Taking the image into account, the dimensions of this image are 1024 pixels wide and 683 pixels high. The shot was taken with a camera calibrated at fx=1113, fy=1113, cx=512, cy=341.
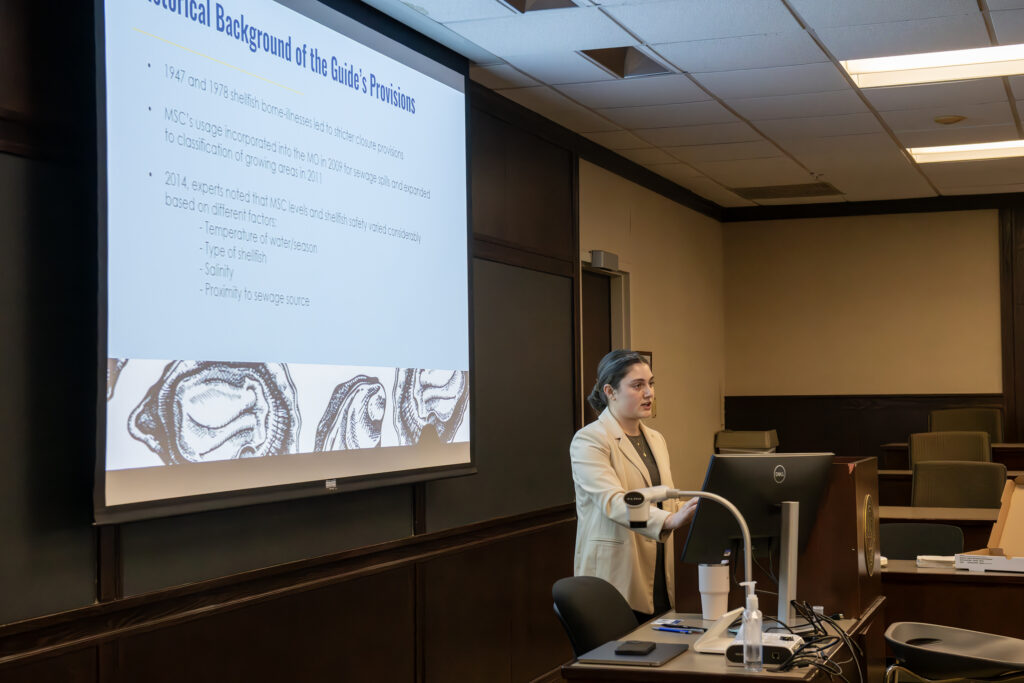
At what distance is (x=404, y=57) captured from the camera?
4.75 meters

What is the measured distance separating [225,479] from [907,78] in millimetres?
4246

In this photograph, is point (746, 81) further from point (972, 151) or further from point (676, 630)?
point (676, 630)

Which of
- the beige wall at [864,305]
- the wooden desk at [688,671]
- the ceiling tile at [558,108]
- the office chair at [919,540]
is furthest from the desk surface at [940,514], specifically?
the beige wall at [864,305]

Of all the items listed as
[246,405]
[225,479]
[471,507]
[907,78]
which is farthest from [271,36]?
[907,78]

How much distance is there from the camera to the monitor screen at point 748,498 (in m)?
3.16

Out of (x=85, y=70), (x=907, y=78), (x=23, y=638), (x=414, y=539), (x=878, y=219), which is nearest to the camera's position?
(x=23, y=638)

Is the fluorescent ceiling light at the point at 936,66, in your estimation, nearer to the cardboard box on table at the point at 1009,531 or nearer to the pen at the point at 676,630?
the cardboard box on table at the point at 1009,531

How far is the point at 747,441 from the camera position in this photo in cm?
956

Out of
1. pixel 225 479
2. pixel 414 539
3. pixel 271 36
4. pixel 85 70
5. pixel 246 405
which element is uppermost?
pixel 271 36

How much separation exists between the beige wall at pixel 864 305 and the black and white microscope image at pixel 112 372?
8.14 m

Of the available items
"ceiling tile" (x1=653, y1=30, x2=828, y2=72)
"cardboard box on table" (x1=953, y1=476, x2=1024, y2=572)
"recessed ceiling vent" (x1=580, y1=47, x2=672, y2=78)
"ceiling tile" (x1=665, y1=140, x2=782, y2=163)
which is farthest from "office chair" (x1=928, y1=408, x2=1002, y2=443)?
"recessed ceiling vent" (x1=580, y1=47, x2=672, y2=78)

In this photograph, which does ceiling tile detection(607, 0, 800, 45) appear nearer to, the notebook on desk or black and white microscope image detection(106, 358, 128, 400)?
black and white microscope image detection(106, 358, 128, 400)

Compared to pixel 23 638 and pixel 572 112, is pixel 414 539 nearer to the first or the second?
pixel 23 638

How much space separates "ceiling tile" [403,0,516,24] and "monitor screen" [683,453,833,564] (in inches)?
88.7
